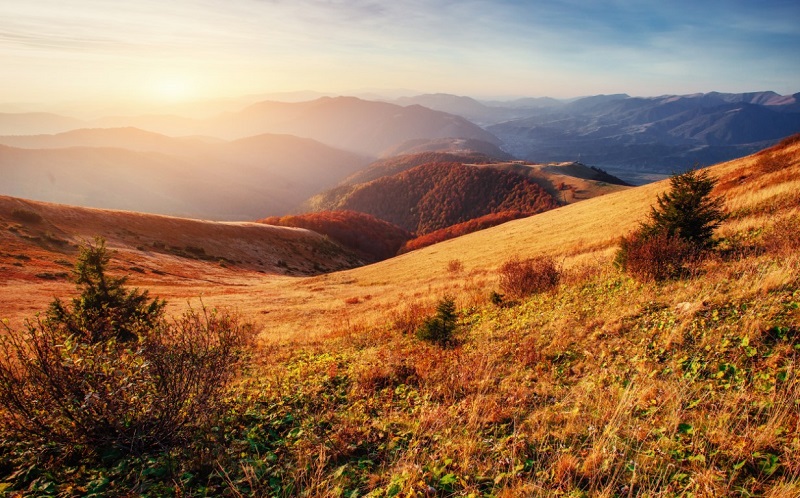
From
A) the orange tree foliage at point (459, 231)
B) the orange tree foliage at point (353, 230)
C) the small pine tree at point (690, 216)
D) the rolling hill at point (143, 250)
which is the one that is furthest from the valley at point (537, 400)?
the orange tree foliage at point (353, 230)

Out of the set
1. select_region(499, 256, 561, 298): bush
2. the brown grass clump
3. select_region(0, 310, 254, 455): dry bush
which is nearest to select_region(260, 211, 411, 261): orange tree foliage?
the brown grass clump

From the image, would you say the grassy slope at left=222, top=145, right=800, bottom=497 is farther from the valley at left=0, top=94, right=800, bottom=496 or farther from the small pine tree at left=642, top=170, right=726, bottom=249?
the small pine tree at left=642, top=170, right=726, bottom=249

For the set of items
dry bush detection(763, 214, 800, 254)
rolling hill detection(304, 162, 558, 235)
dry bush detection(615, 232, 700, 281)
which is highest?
rolling hill detection(304, 162, 558, 235)

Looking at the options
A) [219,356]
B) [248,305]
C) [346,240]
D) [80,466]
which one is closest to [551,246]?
[248,305]

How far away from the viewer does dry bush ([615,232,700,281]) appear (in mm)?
9898

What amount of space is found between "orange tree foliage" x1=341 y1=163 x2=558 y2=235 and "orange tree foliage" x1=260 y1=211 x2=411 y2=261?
153 ft

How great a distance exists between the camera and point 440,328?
1005cm

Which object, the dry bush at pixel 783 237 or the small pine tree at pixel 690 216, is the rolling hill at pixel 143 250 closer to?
the small pine tree at pixel 690 216

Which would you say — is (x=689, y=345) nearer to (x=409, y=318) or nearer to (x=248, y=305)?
(x=409, y=318)

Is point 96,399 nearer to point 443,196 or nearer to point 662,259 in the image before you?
point 662,259

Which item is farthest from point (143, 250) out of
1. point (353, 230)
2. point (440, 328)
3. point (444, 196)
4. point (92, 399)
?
point (444, 196)

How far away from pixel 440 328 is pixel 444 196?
17175 centimetres

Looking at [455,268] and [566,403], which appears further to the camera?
[455,268]

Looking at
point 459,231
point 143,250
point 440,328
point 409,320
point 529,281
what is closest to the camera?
point 440,328
